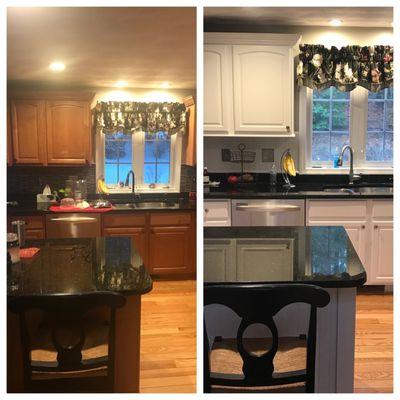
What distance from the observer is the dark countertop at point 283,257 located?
1612mm

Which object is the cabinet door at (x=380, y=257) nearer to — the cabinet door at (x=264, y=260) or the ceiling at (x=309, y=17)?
the ceiling at (x=309, y=17)

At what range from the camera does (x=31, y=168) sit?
1.73 metres

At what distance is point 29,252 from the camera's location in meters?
1.87

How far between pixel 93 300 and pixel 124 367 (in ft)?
1.39

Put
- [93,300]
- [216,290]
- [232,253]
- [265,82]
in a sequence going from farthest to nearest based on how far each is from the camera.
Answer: [265,82]
[232,253]
[93,300]
[216,290]

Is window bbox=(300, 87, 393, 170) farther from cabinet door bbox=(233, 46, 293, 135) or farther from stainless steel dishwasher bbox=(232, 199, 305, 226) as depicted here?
stainless steel dishwasher bbox=(232, 199, 305, 226)

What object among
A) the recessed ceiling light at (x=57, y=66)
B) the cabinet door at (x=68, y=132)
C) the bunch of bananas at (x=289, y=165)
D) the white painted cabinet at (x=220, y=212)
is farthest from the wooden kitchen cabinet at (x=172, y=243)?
the bunch of bananas at (x=289, y=165)

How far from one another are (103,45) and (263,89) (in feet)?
7.03

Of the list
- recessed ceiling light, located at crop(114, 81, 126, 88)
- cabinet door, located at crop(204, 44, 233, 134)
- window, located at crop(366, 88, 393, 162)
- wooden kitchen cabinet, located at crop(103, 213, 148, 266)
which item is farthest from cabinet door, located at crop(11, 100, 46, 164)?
window, located at crop(366, 88, 393, 162)

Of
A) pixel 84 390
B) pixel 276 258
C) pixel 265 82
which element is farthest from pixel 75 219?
pixel 265 82

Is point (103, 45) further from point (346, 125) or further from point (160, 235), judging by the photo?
point (346, 125)

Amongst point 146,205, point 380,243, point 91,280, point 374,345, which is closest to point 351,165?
point 380,243
